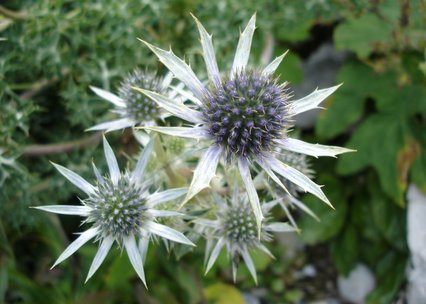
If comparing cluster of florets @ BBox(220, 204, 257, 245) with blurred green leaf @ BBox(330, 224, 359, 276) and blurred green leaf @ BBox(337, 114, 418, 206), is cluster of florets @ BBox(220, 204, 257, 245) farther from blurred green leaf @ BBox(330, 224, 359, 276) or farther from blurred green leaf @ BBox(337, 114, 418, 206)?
blurred green leaf @ BBox(330, 224, 359, 276)

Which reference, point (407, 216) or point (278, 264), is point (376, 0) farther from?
point (278, 264)

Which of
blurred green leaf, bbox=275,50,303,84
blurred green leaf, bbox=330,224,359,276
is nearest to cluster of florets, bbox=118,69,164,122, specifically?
blurred green leaf, bbox=275,50,303,84

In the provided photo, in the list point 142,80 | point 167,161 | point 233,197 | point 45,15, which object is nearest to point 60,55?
point 45,15

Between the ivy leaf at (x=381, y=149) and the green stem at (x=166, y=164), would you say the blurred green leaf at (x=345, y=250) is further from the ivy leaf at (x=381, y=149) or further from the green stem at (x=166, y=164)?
the green stem at (x=166, y=164)

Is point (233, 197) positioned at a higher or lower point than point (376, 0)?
lower

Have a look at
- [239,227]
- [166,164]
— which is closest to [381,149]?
[239,227]

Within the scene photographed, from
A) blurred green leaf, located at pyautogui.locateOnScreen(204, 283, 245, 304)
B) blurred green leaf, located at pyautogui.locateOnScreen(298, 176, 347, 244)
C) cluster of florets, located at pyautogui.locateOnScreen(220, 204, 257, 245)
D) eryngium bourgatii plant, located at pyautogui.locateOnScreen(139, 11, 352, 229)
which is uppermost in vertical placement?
eryngium bourgatii plant, located at pyautogui.locateOnScreen(139, 11, 352, 229)
